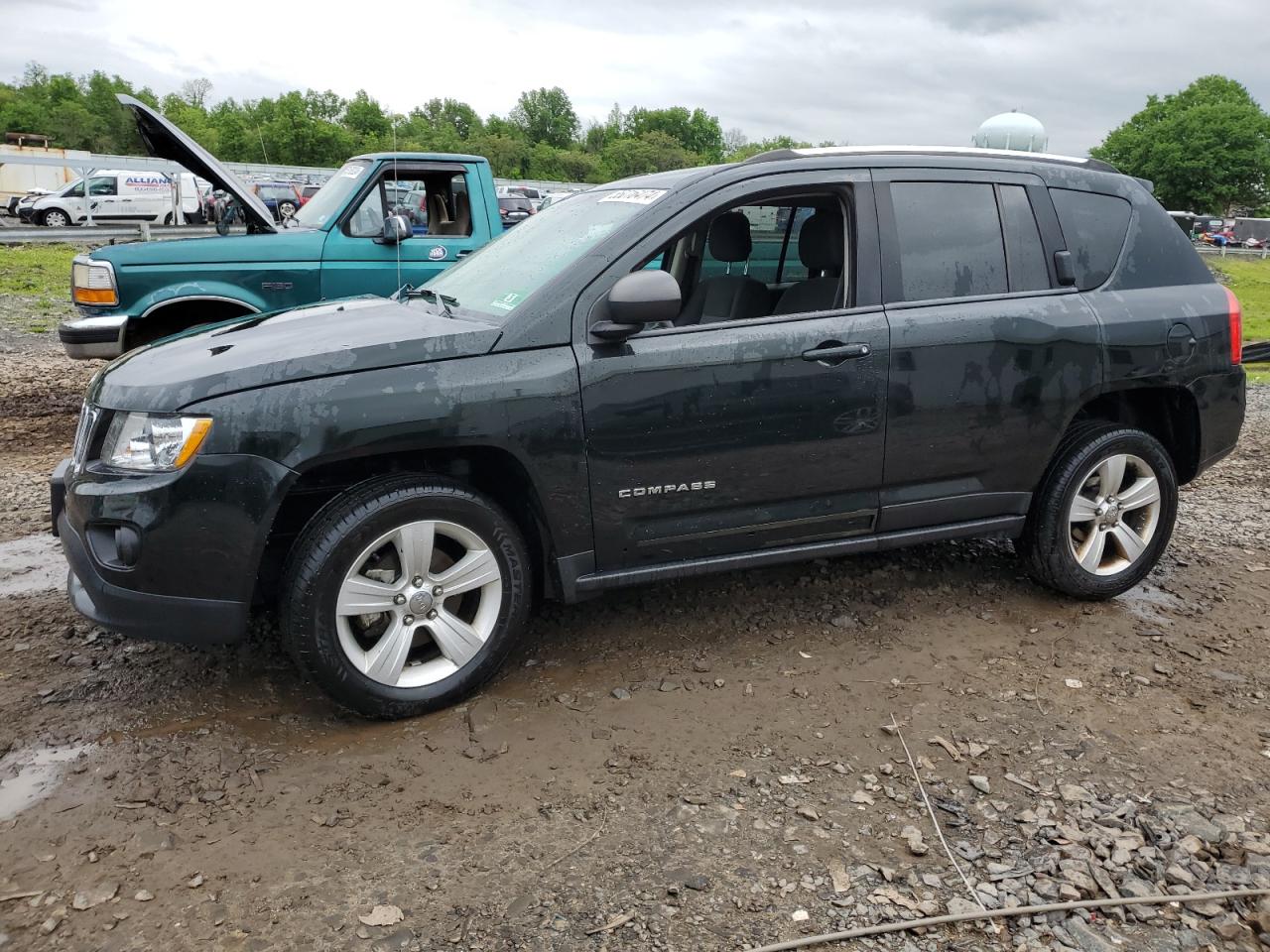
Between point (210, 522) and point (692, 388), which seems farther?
point (692, 388)

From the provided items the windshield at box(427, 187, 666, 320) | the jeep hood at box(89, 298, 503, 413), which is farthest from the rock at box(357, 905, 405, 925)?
the windshield at box(427, 187, 666, 320)

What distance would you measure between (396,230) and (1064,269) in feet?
15.0

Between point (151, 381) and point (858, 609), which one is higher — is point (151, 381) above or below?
above

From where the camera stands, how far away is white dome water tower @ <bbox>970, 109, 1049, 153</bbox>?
108ft

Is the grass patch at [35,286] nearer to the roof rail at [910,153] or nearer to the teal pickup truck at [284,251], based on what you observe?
the teal pickup truck at [284,251]

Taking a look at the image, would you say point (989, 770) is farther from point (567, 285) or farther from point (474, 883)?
point (567, 285)

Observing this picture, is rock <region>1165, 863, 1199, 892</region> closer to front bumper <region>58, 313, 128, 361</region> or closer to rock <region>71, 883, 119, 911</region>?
rock <region>71, 883, 119, 911</region>

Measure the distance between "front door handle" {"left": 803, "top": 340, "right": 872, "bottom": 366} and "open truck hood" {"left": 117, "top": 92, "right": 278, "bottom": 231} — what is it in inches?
181

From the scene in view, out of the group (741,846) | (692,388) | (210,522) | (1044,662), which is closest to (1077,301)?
(1044,662)

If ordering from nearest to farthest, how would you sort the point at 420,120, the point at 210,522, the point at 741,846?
the point at 741,846 → the point at 210,522 → the point at 420,120

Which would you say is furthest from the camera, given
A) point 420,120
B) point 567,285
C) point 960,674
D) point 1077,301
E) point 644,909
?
point 420,120

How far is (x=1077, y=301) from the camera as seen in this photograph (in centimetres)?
422

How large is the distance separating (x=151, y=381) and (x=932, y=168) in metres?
3.09

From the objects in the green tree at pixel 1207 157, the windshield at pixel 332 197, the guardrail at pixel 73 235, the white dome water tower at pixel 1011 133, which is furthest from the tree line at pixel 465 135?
the windshield at pixel 332 197
